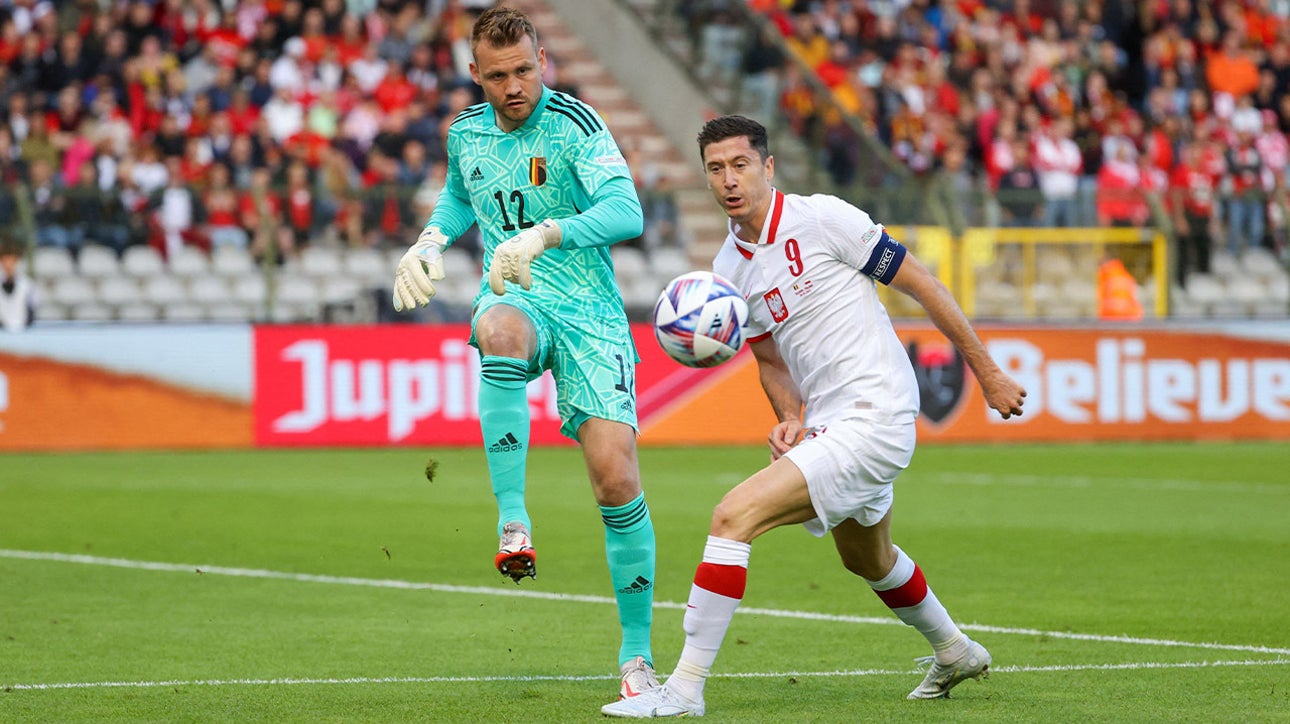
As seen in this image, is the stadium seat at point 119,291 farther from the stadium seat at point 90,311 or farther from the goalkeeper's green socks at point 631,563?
the goalkeeper's green socks at point 631,563

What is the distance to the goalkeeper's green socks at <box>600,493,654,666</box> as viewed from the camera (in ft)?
20.3

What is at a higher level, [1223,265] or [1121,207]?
[1121,207]

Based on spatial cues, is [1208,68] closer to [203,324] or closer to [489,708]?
[203,324]

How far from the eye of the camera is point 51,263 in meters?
17.7

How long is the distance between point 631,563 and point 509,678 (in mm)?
648

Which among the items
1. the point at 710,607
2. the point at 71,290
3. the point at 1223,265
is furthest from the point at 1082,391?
the point at 710,607

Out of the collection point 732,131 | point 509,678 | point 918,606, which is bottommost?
point 509,678

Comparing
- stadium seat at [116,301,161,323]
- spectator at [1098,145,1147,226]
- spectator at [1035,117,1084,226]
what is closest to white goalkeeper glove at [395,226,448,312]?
stadium seat at [116,301,161,323]

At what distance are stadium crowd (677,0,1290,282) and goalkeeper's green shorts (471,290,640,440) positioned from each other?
13917mm

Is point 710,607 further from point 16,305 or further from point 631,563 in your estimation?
point 16,305

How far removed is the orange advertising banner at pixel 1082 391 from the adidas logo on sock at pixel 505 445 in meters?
12.2

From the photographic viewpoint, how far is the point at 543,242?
5.86 metres

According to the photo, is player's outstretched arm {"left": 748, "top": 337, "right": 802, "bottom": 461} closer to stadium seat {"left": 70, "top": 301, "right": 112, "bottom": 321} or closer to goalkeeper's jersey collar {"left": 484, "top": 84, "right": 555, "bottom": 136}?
goalkeeper's jersey collar {"left": 484, "top": 84, "right": 555, "bottom": 136}

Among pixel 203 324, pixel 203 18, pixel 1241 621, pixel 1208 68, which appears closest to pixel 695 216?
pixel 203 324
